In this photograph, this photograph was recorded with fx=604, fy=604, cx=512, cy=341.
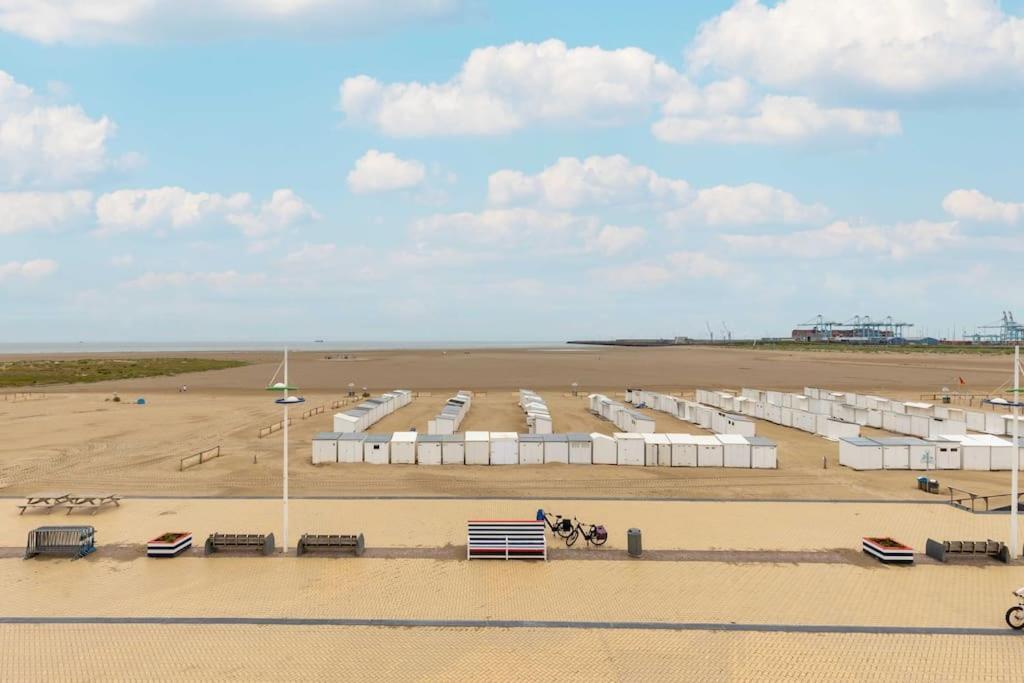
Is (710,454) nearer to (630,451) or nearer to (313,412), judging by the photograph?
(630,451)

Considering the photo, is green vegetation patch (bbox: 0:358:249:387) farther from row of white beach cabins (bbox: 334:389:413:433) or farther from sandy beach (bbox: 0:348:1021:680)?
sandy beach (bbox: 0:348:1021:680)

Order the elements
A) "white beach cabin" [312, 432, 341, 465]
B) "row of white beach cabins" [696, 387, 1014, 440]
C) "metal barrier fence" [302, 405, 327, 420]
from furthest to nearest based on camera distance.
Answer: "metal barrier fence" [302, 405, 327, 420] → "row of white beach cabins" [696, 387, 1014, 440] → "white beach cabin" [312, 432, 341, 465]

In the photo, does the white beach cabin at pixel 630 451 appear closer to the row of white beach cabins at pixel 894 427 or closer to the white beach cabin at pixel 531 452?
the white beach cabin at pixel 531 452

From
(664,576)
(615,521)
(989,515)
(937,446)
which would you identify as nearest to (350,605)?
(664,576)

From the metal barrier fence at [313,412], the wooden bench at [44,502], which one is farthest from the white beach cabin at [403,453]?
the metal barrier fence at [313,412]

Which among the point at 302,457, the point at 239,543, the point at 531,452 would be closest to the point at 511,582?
the point at 239,543

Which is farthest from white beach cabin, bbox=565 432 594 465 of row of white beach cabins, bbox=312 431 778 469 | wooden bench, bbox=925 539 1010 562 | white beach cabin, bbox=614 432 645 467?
wooden bench, bbox=925 539 1010 562
